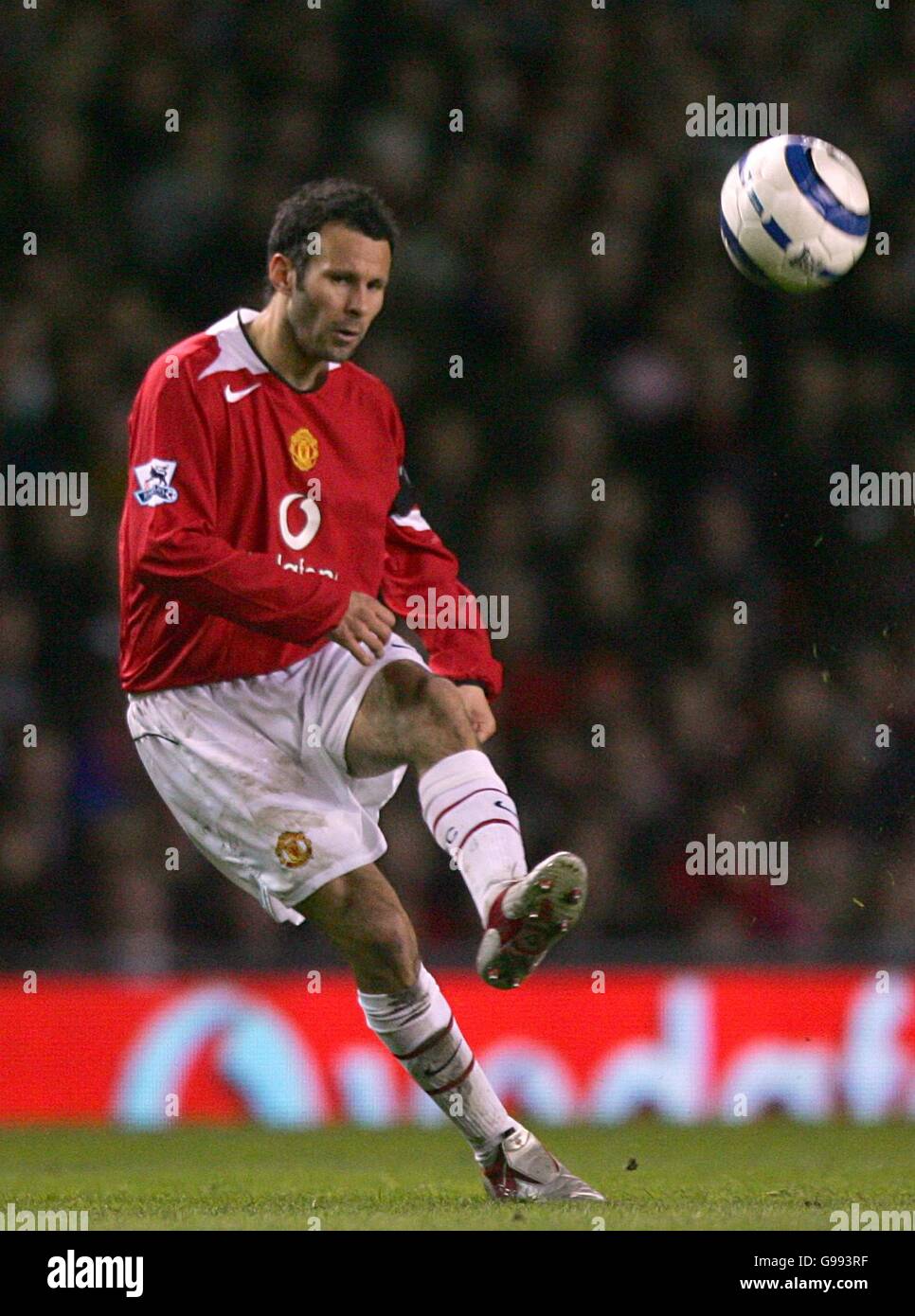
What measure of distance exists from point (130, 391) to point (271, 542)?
201 inches

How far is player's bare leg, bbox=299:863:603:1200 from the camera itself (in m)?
5.02

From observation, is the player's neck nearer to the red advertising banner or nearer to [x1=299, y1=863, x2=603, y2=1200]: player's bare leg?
[x1=299, y1=863, x2=603, y2=1200]: player's bare leg

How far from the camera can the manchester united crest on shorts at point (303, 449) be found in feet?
17.3

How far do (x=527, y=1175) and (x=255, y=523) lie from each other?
161 centimetres

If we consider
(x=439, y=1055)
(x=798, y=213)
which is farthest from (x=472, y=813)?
(x=798, y=213)

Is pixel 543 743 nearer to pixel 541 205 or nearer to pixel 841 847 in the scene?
pixel 841 847

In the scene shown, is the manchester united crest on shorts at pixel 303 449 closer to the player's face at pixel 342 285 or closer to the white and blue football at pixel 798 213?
the player's face at pixel 342 285

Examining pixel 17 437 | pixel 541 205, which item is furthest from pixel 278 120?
pixel 17 437

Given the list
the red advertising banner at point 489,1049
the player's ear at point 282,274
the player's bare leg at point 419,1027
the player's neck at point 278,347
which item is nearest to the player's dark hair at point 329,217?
the player's ear at point 282,274

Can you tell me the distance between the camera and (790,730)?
9.74 metres

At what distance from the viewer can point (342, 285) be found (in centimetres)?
511

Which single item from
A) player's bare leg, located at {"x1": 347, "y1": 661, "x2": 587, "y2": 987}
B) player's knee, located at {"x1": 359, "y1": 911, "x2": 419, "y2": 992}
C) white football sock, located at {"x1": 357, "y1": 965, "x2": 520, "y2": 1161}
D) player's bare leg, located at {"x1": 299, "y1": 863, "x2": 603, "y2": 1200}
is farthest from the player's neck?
white football sock, located at {"x1": 357, "y1": 965, "x2": 520, "y2": 1161}
